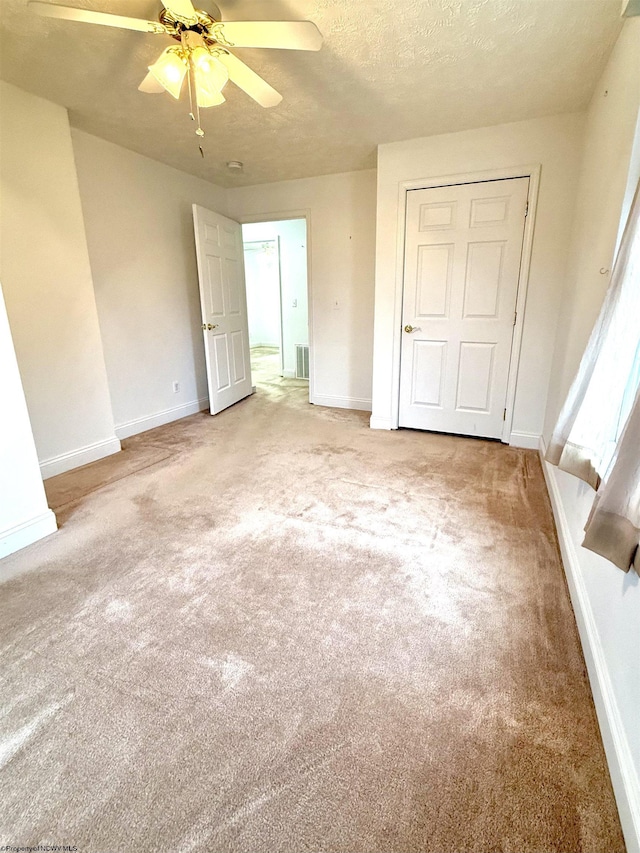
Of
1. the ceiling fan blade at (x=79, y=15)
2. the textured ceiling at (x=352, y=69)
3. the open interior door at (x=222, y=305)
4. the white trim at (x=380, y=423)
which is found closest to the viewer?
the ceiling fan blade at (x=79, y=15)

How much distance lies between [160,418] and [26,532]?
81.8 inches

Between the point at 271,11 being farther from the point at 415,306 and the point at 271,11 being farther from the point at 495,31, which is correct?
the point at 415,306

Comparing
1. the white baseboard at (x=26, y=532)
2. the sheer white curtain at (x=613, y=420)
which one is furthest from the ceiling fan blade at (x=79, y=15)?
the white baseboard at (x=26, y=532)

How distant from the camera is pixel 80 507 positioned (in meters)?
2.41

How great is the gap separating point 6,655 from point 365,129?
3723 millimetres

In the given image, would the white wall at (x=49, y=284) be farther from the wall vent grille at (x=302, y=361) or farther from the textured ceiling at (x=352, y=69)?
the wall vent grille at (x=302, y=361)

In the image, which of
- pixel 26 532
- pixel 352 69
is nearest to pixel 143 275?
pixel 352 69

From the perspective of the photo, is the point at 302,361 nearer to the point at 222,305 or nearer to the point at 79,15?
the point at 222,305

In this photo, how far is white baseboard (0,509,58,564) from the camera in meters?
1.94

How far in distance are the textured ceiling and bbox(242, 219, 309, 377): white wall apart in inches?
99.9

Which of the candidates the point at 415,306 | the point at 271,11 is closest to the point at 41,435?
the point at 271,11

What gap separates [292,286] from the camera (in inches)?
237

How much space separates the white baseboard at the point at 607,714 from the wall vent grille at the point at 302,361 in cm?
486

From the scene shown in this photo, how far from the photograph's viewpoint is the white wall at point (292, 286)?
19.0 ft
